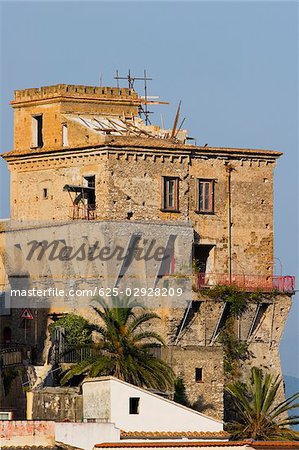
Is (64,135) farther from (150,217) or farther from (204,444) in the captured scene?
(204,444)

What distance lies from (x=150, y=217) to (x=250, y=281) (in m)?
5.33

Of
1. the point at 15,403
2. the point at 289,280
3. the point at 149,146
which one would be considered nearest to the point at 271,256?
the point at 289,280

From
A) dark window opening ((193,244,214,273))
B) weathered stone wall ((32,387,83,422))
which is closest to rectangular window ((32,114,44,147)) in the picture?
dark window opening ((193,244,214,273))

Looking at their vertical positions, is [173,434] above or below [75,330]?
below

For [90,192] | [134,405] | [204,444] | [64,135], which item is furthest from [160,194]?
[204,444]

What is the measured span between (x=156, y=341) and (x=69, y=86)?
38.9 feet

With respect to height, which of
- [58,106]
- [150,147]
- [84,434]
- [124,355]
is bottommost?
[84,434]

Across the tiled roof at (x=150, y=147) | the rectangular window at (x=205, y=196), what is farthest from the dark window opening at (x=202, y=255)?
the tiled roof at (x=150, y=147)

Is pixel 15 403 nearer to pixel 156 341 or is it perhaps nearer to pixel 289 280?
pixel 156 341

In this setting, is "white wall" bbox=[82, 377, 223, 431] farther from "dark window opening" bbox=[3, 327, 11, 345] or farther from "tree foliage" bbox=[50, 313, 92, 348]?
"dark window opening" bbox=[3, 327, 11, 345]

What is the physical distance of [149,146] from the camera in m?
95.4

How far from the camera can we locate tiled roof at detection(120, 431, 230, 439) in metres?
79.4

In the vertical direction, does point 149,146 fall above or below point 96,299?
above

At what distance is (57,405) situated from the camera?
83750 millimetres
